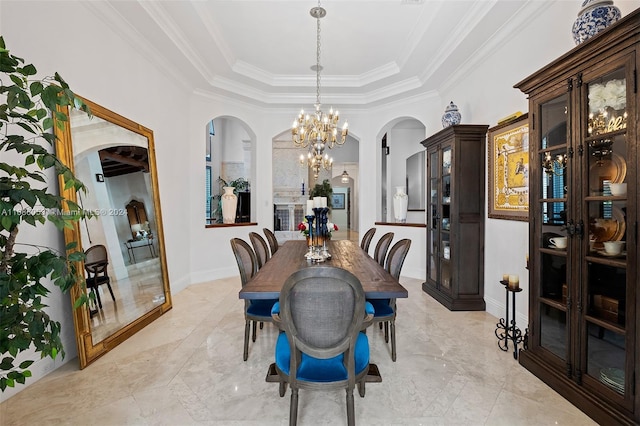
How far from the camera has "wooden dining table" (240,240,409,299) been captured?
6.23 feet

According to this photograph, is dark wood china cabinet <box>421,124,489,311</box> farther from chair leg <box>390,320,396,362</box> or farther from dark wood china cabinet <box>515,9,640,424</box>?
chair leg <box>390,320,396,362</box>

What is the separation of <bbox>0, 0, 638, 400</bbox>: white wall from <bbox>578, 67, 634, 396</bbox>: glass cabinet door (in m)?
0.96

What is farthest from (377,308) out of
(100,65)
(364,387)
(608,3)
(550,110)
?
(100,65)

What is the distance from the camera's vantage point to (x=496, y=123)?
3.61 meters

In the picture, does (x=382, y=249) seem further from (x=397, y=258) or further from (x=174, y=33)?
(x=174, y=33)

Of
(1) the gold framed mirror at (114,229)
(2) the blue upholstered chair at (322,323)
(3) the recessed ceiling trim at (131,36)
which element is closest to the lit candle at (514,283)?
(2) the blue upholstered chair at (322,323)

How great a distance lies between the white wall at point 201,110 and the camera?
2467mm

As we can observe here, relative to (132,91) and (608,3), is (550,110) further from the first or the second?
(132,91)

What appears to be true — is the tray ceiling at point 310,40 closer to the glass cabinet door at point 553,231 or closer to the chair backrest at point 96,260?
the glass cabinet door at point 553,231

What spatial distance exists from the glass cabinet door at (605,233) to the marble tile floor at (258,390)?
41cm

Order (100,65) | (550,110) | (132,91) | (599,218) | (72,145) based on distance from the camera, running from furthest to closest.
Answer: (132,91), (100,65), (72,145), (550,110), (599,218)

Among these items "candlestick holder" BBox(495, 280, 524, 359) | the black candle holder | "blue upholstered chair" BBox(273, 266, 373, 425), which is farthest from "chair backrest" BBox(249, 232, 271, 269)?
"candlestick holder" BBox(495, 280, 524, 359)

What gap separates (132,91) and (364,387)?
367 cm

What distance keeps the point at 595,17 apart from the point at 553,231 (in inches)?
51.8
